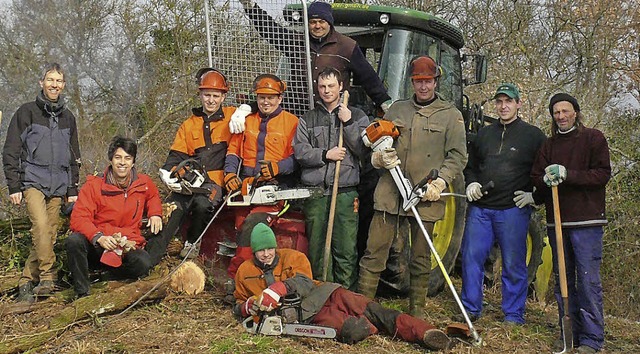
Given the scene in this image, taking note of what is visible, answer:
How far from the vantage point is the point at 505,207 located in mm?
5535

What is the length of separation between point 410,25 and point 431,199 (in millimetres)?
2038

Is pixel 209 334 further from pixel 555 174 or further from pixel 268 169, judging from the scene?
pixel 555 174

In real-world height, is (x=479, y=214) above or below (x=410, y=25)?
below

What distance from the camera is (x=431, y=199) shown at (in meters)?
5.13

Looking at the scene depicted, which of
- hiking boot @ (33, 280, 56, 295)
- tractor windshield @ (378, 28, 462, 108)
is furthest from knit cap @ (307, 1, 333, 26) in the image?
hiking boot @ (33, 280, 56, 295)

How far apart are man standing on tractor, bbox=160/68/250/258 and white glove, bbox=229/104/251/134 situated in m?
0.02

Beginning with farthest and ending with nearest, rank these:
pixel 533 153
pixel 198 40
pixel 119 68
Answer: pixel 119 68
pixel 198 40
pixel 533 153

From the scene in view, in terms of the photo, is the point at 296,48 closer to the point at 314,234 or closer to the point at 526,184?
the point at 314,234

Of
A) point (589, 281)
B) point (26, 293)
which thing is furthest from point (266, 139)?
point (589, 281)

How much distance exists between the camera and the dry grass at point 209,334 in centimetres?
462

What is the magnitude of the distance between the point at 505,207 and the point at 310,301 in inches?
69.0

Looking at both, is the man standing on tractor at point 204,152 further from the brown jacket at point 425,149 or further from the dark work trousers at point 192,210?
the brown jacket at point 425,149

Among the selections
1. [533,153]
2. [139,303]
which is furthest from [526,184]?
[139,303]

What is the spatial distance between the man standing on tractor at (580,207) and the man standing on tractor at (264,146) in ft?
6.65
